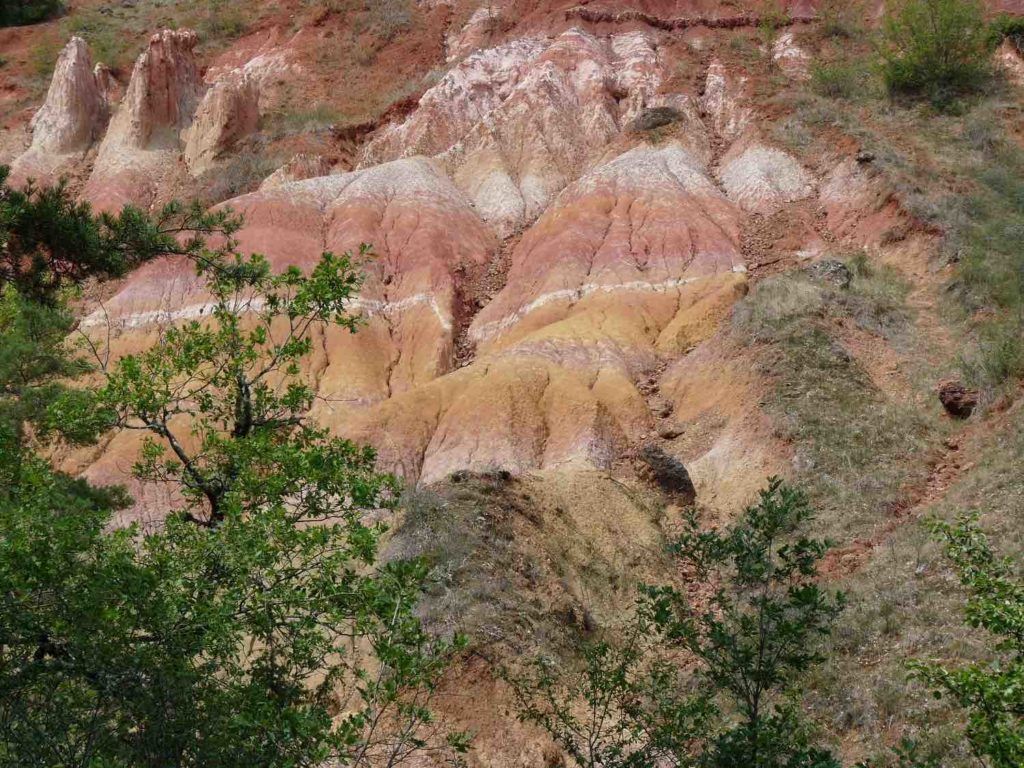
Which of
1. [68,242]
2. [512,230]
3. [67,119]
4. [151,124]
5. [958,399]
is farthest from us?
[67,119]

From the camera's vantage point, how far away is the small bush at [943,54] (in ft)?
120

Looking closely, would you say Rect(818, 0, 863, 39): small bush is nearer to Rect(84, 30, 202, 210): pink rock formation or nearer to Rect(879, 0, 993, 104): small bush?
Rect(879, 0, 993, 104): small bush

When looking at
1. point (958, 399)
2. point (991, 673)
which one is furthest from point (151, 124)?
point (991, 673)

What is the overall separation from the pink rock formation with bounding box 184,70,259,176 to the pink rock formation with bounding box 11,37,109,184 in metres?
6.35

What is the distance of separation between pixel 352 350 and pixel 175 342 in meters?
21.1

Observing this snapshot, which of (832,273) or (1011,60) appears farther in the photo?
(1011,60)

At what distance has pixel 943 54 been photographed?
36.8 metres

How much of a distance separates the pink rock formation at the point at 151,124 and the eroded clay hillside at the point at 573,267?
15 cm

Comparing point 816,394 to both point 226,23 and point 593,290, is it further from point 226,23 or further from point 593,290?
point 226,23

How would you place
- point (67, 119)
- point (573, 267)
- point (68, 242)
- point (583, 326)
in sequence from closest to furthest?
point (68, 242)
point (583, 326)
point (573, 267)
point (67, 119)

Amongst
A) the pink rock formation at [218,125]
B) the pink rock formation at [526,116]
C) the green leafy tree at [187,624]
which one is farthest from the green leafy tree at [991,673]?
the pink rock formation at [218,125]

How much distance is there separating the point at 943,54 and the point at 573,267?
1878 centimetres

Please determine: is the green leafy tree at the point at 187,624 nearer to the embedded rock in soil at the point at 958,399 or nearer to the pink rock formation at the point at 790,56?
the embedded rock in soil at the point at 958,399

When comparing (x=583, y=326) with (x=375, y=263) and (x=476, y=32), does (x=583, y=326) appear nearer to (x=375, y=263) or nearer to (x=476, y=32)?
(x=375, y=263)
